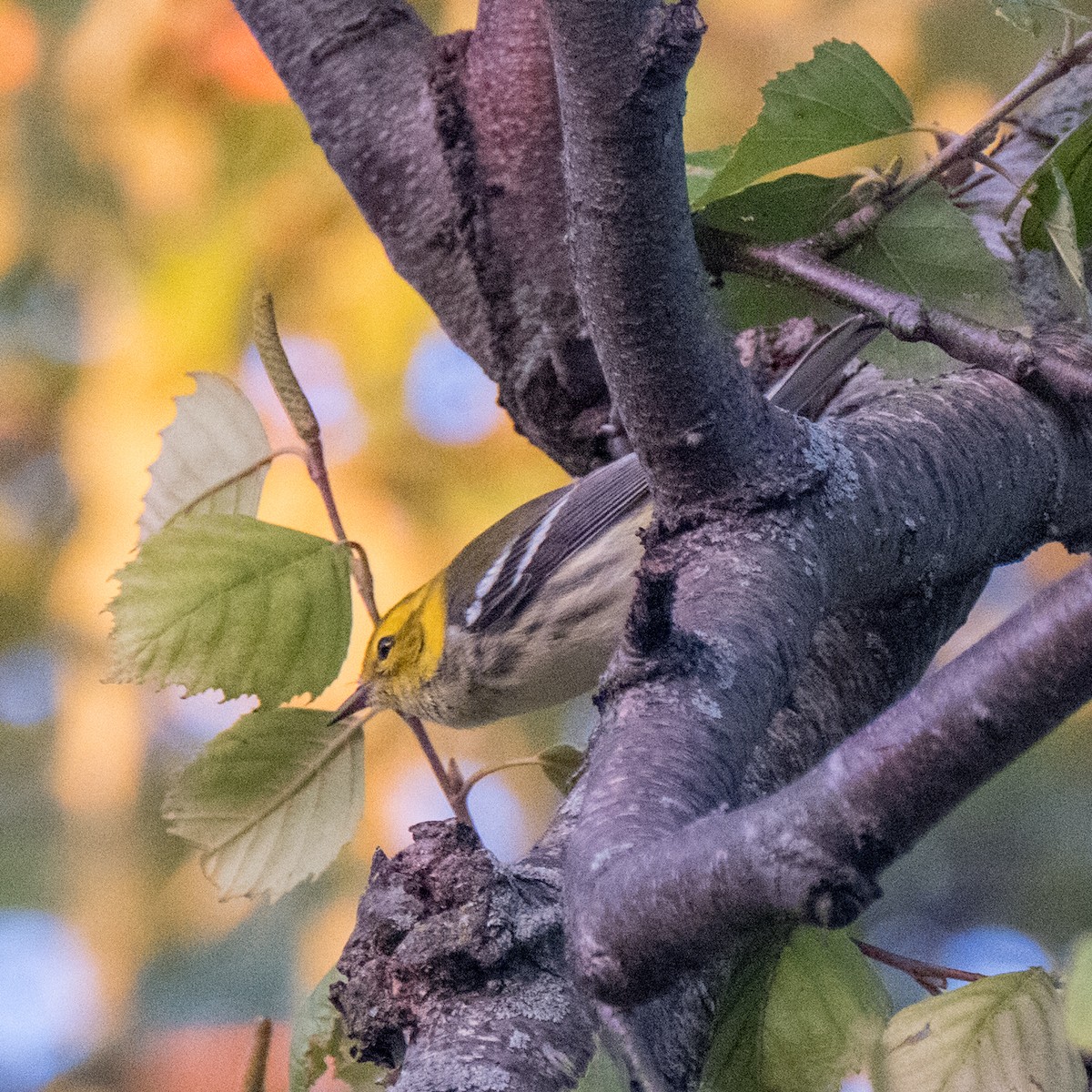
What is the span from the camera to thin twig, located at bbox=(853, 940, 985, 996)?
0.52 m

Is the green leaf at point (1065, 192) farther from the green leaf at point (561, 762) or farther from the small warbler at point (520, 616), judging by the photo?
the small warbler at point (520, 616)


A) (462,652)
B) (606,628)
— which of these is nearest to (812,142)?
(606,628)

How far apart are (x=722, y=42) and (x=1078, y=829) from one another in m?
1.39

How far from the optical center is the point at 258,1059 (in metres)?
0.64

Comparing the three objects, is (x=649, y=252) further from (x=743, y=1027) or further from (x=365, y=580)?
(x=365, y=580)

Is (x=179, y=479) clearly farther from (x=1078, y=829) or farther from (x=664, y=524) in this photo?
(x=1078, y=829)

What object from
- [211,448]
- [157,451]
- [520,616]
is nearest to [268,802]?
[211,448]

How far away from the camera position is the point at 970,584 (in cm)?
76

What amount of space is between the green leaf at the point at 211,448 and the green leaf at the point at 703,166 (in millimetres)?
324

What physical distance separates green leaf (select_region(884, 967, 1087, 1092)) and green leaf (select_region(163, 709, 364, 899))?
14.6 inches

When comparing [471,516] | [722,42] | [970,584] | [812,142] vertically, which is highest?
[722,42]

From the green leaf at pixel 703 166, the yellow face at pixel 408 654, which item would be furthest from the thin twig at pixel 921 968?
the yellow face at pixel 408 654

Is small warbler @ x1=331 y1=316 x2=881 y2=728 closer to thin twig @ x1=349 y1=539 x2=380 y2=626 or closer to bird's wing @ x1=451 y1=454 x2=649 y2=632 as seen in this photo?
bird's wing @ x1=451 y1=454 x2=649 y2=632

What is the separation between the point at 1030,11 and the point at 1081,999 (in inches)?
18.3
